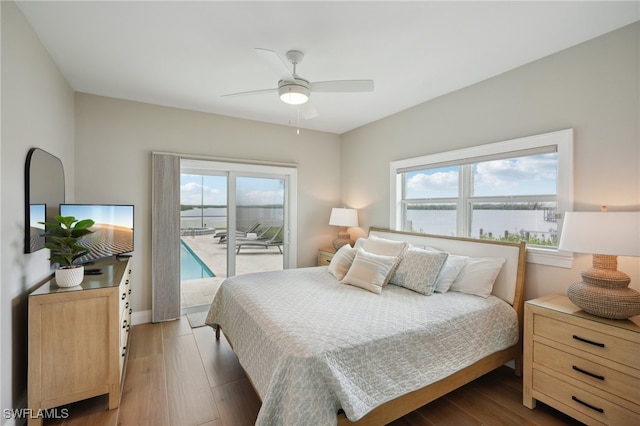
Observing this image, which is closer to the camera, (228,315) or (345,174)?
(228,315)

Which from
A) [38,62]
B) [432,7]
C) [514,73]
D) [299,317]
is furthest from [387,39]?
[38,62]

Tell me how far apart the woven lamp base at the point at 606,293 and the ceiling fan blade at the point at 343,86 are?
78.0 inches

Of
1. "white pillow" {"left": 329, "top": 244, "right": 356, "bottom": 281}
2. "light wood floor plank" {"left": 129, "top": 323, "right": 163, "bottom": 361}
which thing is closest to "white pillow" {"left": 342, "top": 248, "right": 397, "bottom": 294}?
"white pillow" {"left": 329, "top": 244, "right": 356, "bottom": 281}

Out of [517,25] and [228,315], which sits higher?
[517,25]

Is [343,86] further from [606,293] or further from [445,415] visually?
[445,415]

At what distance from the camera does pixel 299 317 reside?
1.90m

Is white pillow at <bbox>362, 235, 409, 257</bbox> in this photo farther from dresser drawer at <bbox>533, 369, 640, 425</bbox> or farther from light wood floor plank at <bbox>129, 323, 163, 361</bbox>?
light wood floor plank at <bbox>129, 323, 163, 361</bbox>

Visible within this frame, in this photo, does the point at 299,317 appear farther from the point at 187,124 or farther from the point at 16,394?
the point at 187,124

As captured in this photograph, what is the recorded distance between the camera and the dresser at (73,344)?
5.95 ft

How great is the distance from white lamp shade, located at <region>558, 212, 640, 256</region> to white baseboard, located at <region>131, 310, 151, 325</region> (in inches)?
164

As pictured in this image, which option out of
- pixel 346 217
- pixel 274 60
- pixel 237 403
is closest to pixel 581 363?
pixel 237 403

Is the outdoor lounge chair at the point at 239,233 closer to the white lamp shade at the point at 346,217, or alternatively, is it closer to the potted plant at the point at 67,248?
the white lamp shade at the point at 346,217

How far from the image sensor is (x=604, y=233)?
177 centimetres

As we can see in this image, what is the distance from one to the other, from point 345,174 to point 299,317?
326 cm
